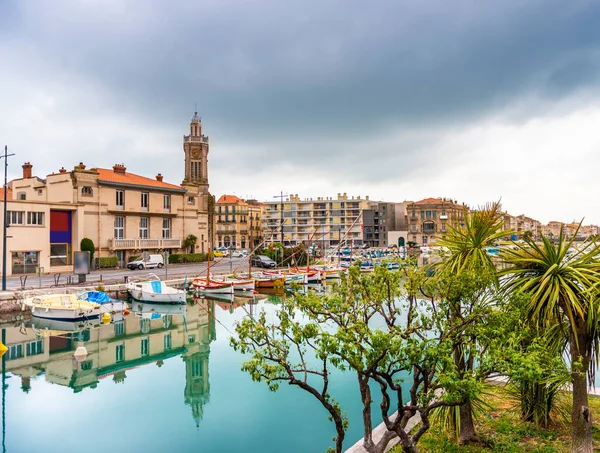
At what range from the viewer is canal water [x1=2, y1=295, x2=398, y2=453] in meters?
13.1

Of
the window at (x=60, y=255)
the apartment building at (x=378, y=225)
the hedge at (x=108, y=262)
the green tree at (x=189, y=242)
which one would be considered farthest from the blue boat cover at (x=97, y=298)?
the apartment building at (x=378, y=225)

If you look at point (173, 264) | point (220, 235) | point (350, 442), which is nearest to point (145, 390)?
point (350, 442)

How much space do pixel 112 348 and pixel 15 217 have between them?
25.3 metres

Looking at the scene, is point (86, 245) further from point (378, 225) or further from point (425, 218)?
point (378, 225)

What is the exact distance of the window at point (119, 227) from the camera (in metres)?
54.4

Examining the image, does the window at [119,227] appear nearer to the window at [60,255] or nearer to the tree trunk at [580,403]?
the window at [60,255]

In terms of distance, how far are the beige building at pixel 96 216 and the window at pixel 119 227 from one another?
0.09 m

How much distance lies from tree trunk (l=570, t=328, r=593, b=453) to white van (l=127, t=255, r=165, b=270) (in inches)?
1930

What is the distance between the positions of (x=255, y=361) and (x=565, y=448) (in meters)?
6.75

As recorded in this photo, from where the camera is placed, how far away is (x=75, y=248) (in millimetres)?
49062

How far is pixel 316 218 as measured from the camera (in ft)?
413

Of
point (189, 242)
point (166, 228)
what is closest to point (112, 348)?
point (166, 228)

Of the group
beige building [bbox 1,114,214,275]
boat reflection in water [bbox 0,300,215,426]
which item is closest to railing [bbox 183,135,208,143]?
beige building [bbox 1,114,214,275]

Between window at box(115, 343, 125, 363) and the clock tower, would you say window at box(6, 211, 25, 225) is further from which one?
the clock tower
